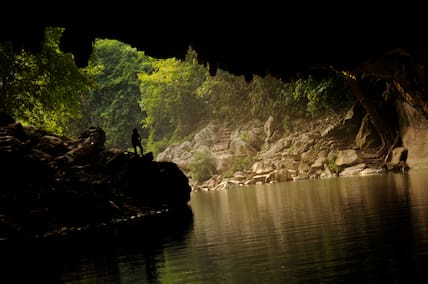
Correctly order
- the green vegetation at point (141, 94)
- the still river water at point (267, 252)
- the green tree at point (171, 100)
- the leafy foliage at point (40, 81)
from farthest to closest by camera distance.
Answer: the green tree at point (171, 100) < the green vegetation at point (141, 94) < the leafy foliage at point (40, 81) < the still river water at point (267, 252)

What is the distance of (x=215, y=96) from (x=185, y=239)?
1822 inches

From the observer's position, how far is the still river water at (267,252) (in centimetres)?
667

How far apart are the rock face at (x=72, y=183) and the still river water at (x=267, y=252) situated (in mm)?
3912

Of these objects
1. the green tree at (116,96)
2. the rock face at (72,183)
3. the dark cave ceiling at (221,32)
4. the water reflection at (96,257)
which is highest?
the green tree at (116,96)

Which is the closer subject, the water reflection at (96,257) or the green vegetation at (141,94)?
the water reflection at (96,257)

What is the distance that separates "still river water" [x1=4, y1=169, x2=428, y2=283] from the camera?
21.9 ft

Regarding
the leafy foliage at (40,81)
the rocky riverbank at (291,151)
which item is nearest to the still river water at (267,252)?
the leafy foliage at (40,81)

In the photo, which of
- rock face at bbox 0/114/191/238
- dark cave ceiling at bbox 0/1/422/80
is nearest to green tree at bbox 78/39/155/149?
rock face at bbox 0/114/191/238

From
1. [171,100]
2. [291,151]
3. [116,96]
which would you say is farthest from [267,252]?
[116,96]

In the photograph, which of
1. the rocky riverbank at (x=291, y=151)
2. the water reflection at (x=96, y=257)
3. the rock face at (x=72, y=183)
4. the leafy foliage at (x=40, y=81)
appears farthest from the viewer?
the rocky riverbank at (x=291, y=151)

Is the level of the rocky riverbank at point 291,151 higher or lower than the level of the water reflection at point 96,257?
higher

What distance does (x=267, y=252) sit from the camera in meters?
8.74

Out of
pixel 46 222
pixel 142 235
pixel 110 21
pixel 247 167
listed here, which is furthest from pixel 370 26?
pixel 247 167

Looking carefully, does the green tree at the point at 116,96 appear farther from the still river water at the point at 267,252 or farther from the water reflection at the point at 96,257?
the still river water at the point at 267,252
